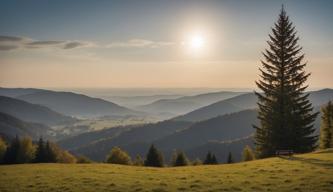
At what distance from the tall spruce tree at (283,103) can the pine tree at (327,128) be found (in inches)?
697

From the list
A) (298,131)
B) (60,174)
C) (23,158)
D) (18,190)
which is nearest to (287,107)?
(298,131)

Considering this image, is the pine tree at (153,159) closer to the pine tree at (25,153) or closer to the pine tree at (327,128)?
the pine tree at (25,153)

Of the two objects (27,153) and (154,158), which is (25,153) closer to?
(27,153)

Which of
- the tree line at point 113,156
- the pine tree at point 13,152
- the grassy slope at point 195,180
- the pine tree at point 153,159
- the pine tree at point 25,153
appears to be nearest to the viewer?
the grassy slope at point 195,180

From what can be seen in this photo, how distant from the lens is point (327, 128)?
7075 cm

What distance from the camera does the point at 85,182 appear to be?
28.5 m

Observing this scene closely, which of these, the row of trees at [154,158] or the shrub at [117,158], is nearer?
the row of trees at [154,158]

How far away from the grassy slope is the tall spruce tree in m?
18.2

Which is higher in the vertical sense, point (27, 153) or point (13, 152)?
point (13, 152)

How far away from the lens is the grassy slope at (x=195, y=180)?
25.0m

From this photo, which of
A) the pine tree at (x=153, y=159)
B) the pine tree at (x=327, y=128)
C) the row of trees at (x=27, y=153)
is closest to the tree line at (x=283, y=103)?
the pine tree at (x=327, y=128)

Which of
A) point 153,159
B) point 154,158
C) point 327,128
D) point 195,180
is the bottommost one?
point 195,180

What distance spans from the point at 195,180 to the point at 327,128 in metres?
52.0

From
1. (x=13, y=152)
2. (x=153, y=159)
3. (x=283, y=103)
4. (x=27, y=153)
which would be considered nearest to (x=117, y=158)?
(x=153, y=159)
